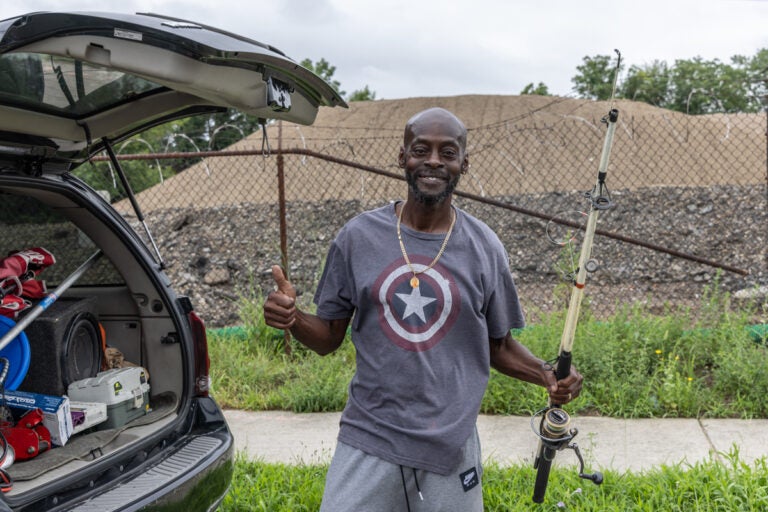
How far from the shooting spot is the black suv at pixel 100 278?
244 cm

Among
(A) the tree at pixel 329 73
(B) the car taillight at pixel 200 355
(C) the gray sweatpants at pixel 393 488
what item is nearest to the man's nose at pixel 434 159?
(C) the gray sweatpants at pixel 393 488

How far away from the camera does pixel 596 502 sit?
3807 mm

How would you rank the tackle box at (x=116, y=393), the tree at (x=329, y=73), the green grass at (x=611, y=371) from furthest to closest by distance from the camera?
the tree at (x=329, y=73)
the green grass at (x=611, y=371)
the tackle box at (x=116, y=393)

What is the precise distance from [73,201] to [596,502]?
2.87 meters

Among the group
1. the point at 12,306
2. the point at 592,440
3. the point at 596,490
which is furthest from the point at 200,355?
the point at 592,440

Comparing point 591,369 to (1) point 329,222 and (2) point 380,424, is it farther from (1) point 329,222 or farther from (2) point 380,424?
(1) point 329,222

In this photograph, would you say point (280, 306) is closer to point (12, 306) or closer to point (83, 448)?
point (83, 448)

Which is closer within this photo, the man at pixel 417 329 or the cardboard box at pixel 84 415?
the man at pixel 417 329

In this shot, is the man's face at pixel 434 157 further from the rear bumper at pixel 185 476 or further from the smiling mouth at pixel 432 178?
the rear bumper at pixel 185 476

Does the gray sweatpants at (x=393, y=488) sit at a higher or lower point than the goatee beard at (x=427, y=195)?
lower

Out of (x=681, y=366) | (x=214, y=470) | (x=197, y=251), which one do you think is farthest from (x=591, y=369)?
(x=197, y=251)

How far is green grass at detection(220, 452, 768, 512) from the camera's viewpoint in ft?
12.3

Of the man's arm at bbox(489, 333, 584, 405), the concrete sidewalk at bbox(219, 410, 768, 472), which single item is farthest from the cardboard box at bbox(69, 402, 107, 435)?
the man's arm at bbox(489, 333, 584, 405)

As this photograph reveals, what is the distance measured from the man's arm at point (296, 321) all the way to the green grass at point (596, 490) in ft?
5.61
